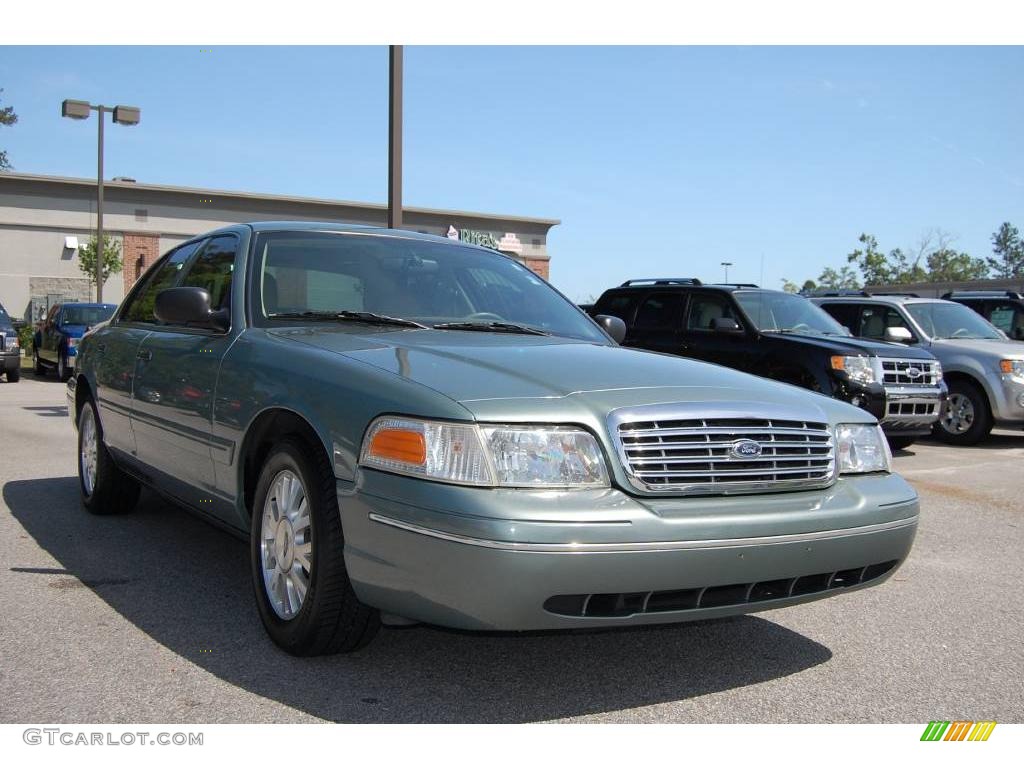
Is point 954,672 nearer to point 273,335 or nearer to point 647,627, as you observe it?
point 647,627

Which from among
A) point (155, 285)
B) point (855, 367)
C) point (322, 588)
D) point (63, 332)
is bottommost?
point (322, 588)

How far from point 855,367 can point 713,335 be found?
1.70 metres

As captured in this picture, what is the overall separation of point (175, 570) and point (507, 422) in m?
2.51

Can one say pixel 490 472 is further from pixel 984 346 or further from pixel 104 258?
pixel 104 258

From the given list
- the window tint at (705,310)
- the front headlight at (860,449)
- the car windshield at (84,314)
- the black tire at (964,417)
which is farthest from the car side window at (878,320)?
the car windshield at (84,314)

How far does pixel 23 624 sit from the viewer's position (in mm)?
4039

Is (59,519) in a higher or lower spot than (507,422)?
lower

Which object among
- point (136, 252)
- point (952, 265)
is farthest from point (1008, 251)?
point (136, 252)

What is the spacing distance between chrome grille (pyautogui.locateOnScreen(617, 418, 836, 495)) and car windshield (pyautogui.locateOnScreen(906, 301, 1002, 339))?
10115 mm

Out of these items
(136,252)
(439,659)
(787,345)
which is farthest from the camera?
(136,252)

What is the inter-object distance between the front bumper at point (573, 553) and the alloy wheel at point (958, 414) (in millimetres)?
9645

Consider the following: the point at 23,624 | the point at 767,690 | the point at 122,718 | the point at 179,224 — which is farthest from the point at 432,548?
the point at 179,224

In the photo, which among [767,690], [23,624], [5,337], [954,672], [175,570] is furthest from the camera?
[5,337]

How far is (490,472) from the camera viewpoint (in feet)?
10.0
